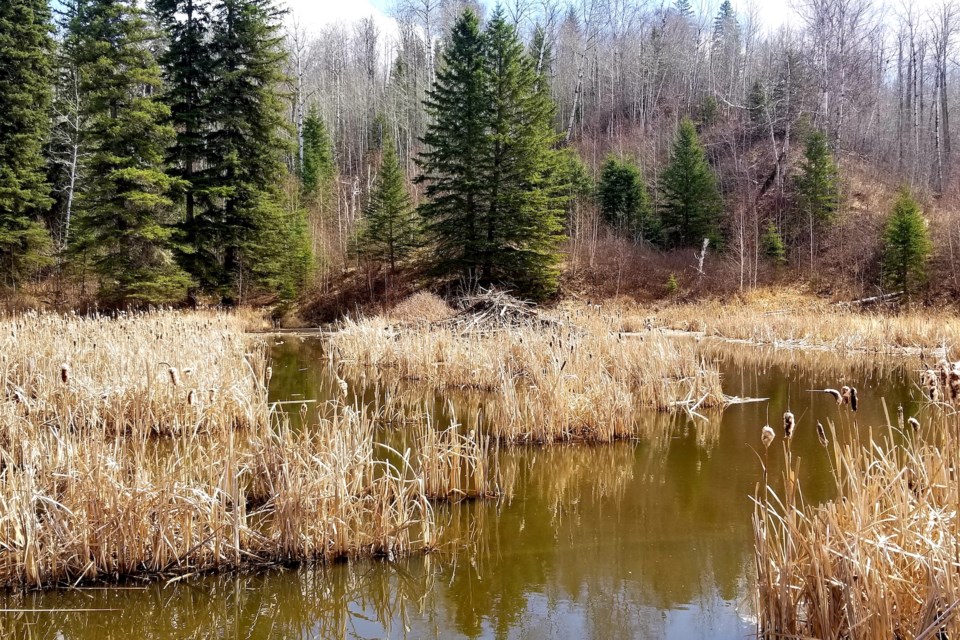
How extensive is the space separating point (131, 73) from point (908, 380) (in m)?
21.7

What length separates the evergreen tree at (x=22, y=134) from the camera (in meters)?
22.7

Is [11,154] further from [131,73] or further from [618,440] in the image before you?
[618,440]

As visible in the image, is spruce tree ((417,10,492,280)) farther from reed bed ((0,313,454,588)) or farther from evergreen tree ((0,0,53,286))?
reed bed ((0,313,454,588))

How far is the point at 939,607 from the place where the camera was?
6.99 ft

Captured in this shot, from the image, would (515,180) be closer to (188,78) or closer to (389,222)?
(389,222)

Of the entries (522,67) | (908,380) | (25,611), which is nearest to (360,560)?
(25,611)

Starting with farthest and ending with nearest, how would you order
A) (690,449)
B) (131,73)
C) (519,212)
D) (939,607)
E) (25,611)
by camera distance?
(519,212) → (131,73) → (690,449) → (25,611) → (939,607)

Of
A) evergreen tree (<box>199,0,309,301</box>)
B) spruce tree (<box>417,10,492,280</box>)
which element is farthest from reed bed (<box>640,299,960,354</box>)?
evergreen tree (<box>199,0,309,301</box>)

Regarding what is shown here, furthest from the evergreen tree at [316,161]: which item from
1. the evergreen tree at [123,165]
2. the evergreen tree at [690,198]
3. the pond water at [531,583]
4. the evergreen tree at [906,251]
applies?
the pond water at [531,583]

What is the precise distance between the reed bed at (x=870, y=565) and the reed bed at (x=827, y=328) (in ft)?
30.3

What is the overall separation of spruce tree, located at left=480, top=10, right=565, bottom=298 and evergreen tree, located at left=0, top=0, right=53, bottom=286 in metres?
15.8

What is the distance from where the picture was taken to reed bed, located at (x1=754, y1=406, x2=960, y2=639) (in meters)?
2.15


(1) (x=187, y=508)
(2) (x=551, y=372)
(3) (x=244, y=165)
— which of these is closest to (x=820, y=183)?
(3) (x=244, y=165)

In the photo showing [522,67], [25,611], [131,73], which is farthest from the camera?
[522,67]
